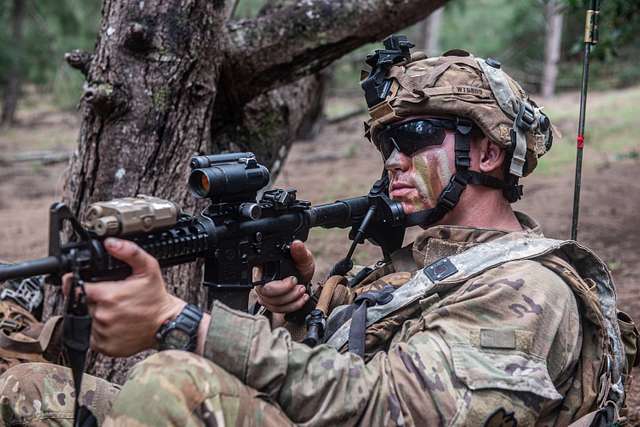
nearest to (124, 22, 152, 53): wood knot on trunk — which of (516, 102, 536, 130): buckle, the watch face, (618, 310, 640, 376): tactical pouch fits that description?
(516, 102, 536, 130): buckle

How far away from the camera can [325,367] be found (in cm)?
247

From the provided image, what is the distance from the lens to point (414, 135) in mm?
3188

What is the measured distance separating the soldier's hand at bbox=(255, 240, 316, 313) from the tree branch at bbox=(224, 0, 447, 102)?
1.87 metres

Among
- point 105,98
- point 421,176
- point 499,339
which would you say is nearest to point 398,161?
point 421,176

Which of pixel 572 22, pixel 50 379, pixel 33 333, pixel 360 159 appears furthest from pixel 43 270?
pixel 572 22

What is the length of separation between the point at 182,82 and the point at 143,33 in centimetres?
34

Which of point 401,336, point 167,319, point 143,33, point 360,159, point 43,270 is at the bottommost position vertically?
point 360,159

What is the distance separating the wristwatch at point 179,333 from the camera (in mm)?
2395

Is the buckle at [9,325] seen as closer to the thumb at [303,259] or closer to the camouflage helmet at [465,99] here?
the thumb at [303,259]

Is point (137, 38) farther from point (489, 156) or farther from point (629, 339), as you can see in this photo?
point (629, 339)

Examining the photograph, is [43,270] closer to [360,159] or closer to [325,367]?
[325,367]

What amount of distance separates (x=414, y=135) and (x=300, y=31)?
1.85 m

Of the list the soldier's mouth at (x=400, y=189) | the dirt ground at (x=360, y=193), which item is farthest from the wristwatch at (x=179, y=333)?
the dirt ground at (x=360, y=193)

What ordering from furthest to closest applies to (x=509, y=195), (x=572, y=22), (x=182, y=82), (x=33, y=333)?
(x=572, y=22) → (x=182, y=82) → (x=33, y=333) → (x=509, y=195)
